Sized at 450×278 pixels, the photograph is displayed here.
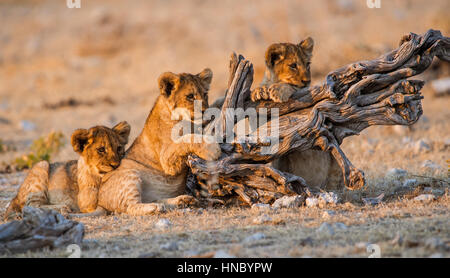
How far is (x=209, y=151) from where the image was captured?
263 inches

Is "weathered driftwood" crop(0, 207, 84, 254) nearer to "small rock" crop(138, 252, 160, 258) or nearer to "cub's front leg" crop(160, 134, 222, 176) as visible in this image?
"small rock" crop(138, 252, 160, 258)

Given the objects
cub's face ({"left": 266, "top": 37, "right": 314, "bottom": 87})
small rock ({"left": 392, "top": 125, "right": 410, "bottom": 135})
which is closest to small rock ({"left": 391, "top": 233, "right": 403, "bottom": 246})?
cub's face ({"left": 266, "top": 37, "right": 314, "bottom": 87})

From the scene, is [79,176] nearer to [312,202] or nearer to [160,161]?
[160,161]

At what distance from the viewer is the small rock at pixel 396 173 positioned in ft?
26.8

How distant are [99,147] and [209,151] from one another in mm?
1320

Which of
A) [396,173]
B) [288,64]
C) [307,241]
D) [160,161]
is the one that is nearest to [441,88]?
[396,173]

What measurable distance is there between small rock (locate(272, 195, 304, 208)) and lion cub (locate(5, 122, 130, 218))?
1.92 meters

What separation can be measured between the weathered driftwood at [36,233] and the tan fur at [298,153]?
2.81 m

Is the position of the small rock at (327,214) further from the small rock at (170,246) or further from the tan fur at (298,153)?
the small rock at (170,246)

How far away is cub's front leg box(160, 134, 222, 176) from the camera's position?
6.68m

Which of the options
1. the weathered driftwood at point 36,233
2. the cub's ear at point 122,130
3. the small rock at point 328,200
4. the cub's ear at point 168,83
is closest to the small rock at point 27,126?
the cub's ear at point 122,130
